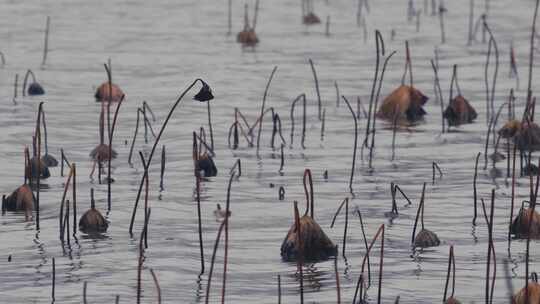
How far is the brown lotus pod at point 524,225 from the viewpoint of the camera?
→ 28.5ft

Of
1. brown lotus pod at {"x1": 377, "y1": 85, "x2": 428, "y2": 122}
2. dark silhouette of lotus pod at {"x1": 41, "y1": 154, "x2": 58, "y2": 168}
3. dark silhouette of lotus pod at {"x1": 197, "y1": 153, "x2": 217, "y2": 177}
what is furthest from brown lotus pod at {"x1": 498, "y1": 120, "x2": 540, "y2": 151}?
dark silhouette of lotus pod at {"x1": 41, "y1": 154, "x2": 58, "y2": 168}

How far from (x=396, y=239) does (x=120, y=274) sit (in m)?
1.66

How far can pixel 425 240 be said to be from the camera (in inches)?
336

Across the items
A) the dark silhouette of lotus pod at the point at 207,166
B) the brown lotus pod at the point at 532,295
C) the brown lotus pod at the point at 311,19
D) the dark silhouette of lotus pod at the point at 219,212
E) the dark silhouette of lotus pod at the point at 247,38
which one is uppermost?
the brown lotus pod at the point at 311,19

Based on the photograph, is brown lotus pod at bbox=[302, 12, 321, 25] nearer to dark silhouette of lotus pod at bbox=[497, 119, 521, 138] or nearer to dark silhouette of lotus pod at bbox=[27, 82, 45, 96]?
dark silhouette of lotus pod at bbox=[27, 82, 45, 96]

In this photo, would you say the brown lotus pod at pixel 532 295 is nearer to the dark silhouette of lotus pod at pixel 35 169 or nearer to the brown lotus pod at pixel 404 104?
the dark silhouette of lotus pod at pixel 35 169

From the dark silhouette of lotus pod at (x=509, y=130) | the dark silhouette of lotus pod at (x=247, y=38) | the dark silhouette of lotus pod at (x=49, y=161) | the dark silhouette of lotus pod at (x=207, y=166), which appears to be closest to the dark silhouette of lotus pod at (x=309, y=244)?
the dark silhouette of lotus pod at (x=207, y=166)

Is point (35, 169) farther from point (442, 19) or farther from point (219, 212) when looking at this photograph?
point (442, 19)

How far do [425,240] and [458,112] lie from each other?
473 cm

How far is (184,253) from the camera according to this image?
8.30 m

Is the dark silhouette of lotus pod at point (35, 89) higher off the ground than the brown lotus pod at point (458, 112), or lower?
higher

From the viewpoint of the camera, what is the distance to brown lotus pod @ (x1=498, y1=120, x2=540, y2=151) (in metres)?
11.4

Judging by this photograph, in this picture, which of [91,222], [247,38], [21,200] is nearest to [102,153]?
[21,200]

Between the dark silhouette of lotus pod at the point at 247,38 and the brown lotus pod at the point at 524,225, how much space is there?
9042 millimetres
